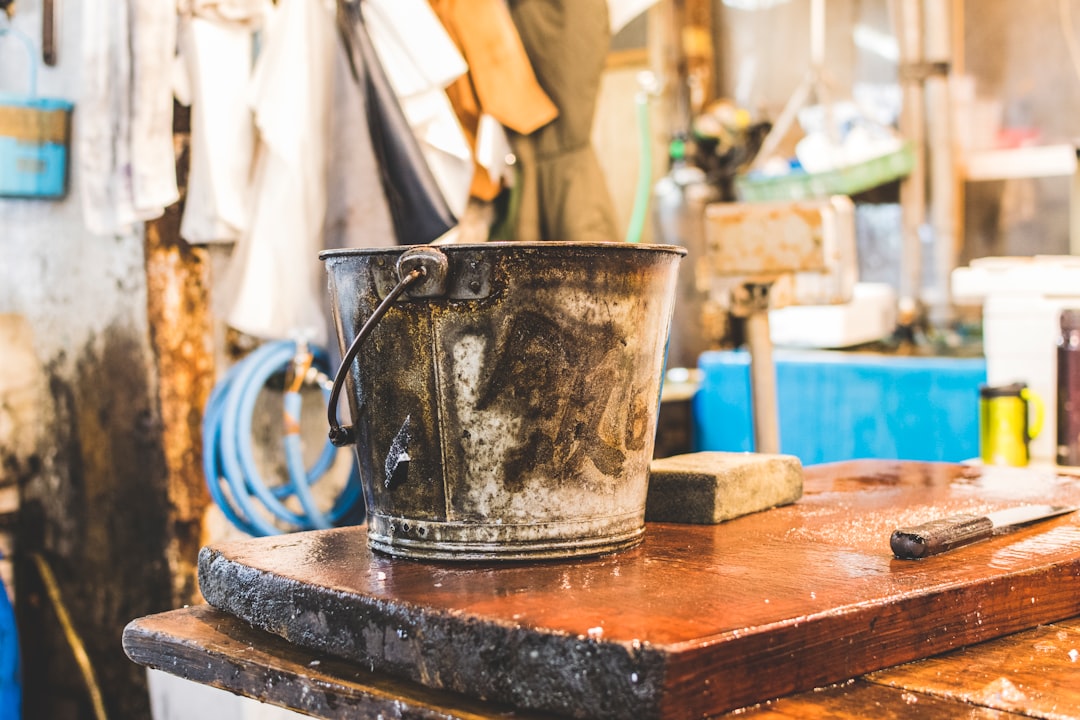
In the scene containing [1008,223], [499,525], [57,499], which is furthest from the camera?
[1008,223]

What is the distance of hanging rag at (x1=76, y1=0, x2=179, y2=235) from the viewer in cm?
331

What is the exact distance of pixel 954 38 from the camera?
6.11 m

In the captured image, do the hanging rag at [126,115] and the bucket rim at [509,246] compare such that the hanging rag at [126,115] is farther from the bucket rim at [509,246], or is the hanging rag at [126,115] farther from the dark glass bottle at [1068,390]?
the dark glass bottle at [1068,390]

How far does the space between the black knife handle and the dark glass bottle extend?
1.78 m

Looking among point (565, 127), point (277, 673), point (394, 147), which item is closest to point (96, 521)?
point (394, 147)

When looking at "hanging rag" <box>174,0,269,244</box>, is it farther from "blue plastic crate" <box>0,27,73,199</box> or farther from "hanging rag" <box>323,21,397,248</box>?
"blue plastic crate" <box>0,27,73,199</box>

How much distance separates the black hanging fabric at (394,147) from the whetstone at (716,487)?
2.04 metres

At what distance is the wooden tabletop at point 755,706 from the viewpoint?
104 centimetres

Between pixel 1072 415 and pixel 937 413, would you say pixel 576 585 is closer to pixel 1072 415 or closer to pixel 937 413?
pixel 1072 415

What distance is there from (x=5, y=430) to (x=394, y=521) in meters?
3.01

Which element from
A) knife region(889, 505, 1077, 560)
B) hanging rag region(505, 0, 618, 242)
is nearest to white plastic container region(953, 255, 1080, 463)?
hanging rag region(505, 0, 618, 242)

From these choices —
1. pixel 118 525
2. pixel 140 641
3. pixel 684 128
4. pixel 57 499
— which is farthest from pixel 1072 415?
pixel 684 128

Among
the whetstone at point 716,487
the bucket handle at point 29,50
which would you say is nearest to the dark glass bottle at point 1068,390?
the whetstone at point 716,487

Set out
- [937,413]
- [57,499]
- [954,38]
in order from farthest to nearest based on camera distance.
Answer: [954,38] < [937,413] < [57,499]
